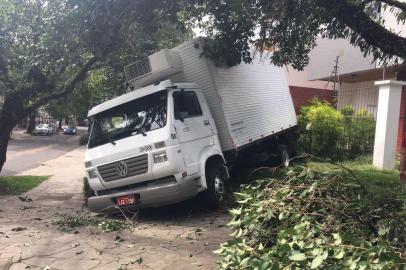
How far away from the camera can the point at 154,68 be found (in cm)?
871

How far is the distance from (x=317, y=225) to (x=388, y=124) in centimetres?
1034

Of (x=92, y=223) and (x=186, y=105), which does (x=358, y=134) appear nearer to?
(x=186, y=105)

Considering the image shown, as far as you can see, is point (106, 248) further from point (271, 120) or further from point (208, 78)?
point (271, 120)

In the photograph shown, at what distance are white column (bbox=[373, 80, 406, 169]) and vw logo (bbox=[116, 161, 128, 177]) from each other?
7883 millimetres

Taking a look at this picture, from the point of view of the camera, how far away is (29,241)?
6.71 metres

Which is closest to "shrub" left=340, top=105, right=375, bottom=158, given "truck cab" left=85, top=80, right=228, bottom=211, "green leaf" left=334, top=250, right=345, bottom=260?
"truck cab" left=85, top=80, right=228, bottom=211

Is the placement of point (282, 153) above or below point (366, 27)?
below

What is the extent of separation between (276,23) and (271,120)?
4.19 metres

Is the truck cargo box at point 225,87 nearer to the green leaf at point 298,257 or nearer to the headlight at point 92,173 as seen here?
the headlight at point 92,173

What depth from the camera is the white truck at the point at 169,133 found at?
7477 mm

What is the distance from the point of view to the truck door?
25.1 feet

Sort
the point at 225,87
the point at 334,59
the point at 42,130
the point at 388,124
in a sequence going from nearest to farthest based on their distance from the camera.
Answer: the point at 225,87, the point at 388,124, the point at 334,59, the point at 42,130

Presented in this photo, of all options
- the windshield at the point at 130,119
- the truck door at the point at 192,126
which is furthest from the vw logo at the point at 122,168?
the truck door at the point at 192,126

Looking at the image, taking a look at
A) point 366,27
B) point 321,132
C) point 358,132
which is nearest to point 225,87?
point 366,27
